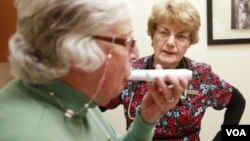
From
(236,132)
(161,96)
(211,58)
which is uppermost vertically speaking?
(161,96)

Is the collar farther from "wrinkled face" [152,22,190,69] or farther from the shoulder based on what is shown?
→ "wrinkled face" [152,22,190,69]

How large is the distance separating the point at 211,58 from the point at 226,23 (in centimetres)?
24

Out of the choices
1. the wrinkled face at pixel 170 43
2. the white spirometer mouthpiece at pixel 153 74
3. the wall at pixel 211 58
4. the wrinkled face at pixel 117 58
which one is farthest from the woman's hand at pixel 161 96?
the wall at pixel 211 58

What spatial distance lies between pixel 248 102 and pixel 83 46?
5.82 feet

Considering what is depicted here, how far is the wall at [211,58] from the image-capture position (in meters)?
2.16

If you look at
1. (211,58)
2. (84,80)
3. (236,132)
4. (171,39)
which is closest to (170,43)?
(171,39)

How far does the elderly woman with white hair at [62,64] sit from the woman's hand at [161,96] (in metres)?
0.18

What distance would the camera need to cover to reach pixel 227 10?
2.14 metres

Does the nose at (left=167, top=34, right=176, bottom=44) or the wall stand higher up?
the nose at (left=167, top=34, right=176, bottom=44)

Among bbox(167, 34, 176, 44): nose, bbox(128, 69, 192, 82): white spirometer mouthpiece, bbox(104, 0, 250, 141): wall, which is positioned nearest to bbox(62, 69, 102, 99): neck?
bbox(128, 69, 192, 82): white spirometer mouthpiece

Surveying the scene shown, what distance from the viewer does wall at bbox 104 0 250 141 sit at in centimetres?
216

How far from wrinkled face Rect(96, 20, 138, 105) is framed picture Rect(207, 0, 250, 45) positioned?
1434 mm

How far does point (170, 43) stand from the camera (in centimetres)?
154

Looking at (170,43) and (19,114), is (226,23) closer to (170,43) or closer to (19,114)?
(170,43)
